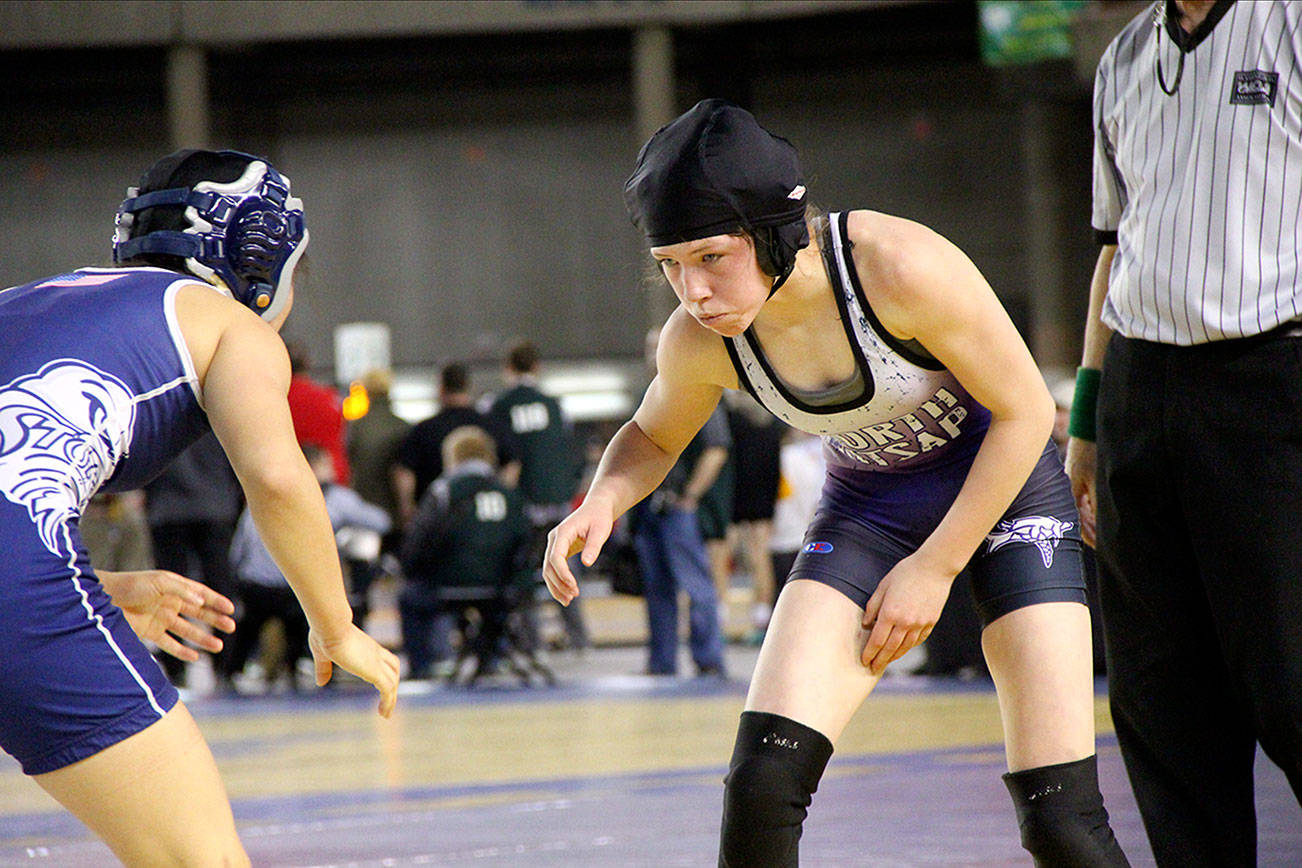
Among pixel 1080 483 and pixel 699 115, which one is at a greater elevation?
pixel 699 115

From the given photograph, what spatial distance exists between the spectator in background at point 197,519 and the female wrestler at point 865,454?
18.6ft

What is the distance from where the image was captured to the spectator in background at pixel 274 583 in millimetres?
7785

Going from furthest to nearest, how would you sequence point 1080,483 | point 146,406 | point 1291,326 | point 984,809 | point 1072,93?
point 1072,93
point 984,809
point 1080,483
point 1291,326
point 146,406

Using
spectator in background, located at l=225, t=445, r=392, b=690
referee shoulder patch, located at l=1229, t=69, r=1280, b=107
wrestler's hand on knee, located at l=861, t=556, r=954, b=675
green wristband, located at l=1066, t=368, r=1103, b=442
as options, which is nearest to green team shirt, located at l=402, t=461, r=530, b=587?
spectator in background, located at l=225, t=445, r=392, b=690

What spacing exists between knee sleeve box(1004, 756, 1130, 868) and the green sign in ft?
44.6

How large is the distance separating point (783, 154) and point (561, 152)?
57.6 ft

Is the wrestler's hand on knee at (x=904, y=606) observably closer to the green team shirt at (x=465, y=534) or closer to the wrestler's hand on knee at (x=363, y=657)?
the wrestler's hand on knee at (x=363, y=657)

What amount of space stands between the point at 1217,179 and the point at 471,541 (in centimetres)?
565

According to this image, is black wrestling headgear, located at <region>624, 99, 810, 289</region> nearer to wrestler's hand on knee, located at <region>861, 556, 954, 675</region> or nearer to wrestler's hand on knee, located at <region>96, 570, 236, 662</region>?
wrestler's hand on knee, located at <region>861, 556, 954, 675</region>

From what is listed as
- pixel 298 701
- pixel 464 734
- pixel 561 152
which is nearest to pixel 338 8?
pixel 561 152

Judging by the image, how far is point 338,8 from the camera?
16875mm

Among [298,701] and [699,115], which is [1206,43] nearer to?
[699,115]

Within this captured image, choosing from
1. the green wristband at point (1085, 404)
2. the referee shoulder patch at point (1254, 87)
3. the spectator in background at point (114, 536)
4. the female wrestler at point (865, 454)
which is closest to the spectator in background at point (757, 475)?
the spectator in background at point (114, 536)

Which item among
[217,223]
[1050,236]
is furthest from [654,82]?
[217,223]
